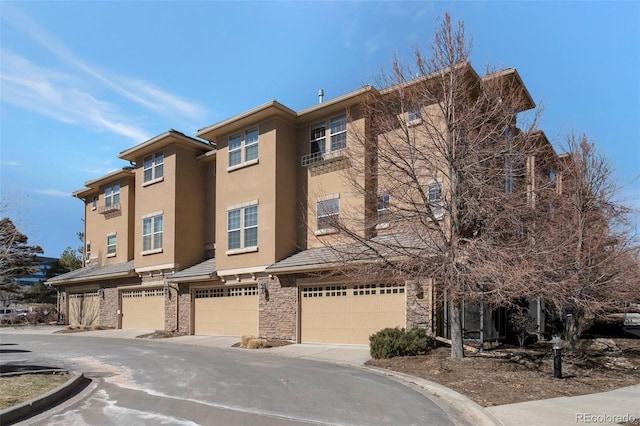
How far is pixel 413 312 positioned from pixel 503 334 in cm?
581

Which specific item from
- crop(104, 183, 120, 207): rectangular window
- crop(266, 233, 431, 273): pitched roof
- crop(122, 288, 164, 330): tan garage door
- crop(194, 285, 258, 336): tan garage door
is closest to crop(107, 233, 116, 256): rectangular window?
crop(104, 183, 120, 207): rectangular window

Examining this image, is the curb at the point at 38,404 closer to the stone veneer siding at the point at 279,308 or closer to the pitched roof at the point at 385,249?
the pitched roof at the point at 385,249

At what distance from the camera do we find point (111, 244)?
111 feet

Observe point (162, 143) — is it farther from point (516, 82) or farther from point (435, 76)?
point (516, 82)

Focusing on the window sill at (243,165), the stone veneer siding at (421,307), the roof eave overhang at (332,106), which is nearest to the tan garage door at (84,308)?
the window sill at (243,165)

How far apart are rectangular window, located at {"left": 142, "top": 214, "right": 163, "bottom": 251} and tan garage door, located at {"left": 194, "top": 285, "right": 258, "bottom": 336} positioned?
166 inches

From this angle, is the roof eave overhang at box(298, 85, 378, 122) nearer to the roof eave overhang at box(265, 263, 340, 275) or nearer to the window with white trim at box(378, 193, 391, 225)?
the window with white trim at box(378, 193, 391, 225)

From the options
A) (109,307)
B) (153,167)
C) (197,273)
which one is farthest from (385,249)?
(109,307)

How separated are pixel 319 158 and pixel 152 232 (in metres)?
11.7

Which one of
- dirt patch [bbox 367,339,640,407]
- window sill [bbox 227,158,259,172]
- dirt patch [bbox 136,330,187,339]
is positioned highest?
window sill [bbox 227,158,259,172]

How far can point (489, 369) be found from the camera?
499 inches

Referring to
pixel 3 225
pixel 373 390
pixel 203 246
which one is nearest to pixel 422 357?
pixel 373 390

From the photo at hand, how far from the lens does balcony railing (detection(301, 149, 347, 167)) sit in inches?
832

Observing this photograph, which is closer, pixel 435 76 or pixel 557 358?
pixel 557 358
